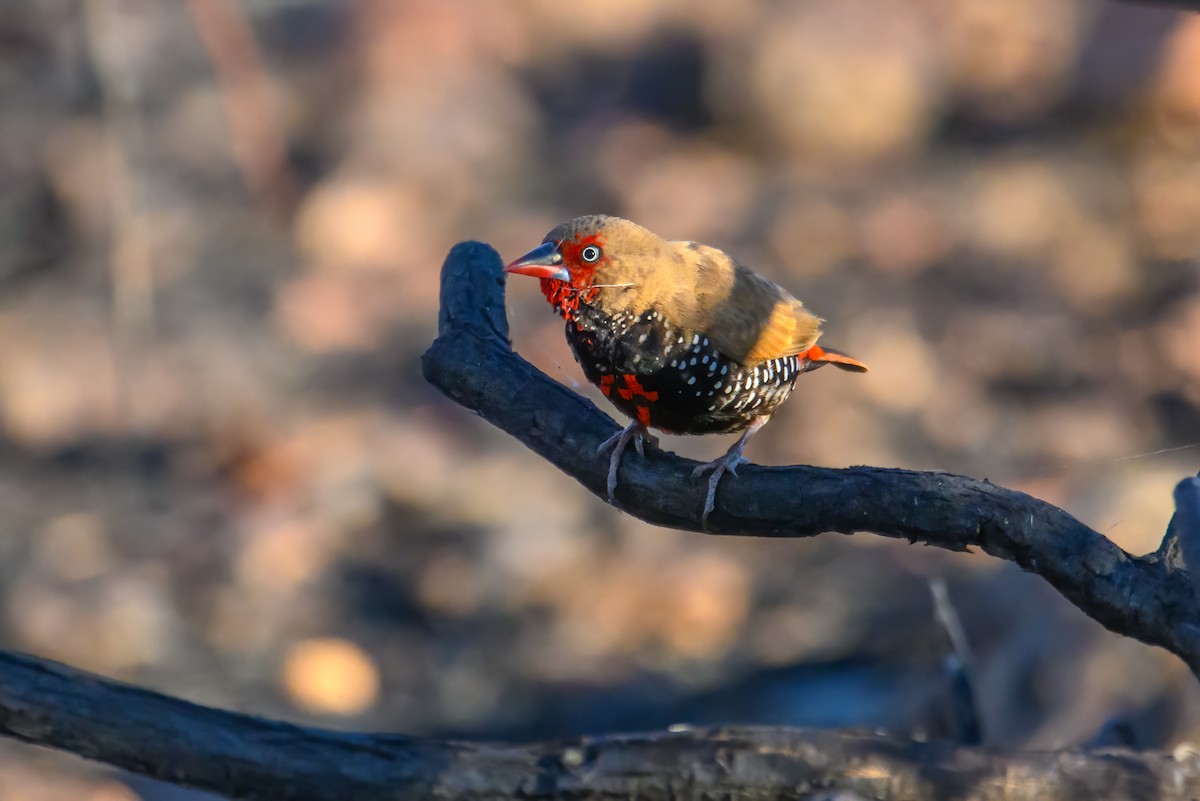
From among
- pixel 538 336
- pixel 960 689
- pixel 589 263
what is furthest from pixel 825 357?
pixel 538 336

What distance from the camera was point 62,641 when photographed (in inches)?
199

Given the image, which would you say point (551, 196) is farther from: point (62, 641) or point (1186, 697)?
point (1186, 697)

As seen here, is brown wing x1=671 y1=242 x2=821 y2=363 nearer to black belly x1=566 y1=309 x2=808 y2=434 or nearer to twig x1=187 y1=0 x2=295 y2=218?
black belly x1=566 y1=309 x2=808 y2=434

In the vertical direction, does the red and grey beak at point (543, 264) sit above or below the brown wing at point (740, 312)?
below

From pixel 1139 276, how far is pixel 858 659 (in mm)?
2888

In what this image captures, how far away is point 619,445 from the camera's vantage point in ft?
8.16

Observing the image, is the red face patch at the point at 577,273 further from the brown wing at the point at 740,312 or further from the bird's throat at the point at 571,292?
the brown wing at the point at 740,312

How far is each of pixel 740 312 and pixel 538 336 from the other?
7.95 feet

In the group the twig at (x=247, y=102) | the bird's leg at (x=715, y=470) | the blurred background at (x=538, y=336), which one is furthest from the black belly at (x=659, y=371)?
the twig at (x=247, y=102)

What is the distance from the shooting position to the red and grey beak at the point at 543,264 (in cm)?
228

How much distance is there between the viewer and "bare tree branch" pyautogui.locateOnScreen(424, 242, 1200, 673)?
211cm

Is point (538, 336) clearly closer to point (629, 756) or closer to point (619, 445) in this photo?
point (619, 445)

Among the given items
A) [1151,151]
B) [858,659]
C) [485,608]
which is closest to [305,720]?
[485,608]

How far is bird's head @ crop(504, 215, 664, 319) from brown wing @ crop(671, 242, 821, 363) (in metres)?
0.13
